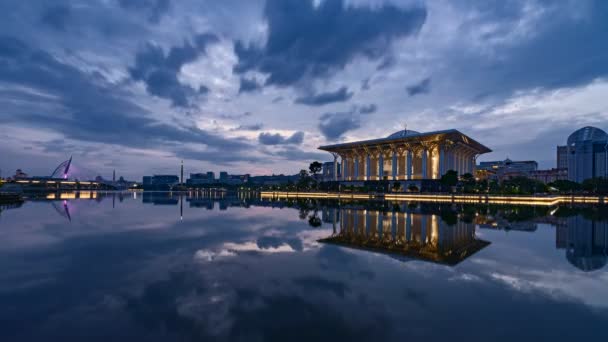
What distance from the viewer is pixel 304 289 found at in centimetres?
803

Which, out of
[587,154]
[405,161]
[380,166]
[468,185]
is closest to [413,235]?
[468,185]

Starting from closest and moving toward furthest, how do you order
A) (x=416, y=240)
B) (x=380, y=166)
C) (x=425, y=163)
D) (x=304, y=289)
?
(x=304, y=289), (x=416, y=240), (x=425, y=163), (x=380, y=166)

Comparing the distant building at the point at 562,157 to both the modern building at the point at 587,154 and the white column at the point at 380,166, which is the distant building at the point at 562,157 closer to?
the modern building at the point at 587,154

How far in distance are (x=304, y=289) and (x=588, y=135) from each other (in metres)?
199

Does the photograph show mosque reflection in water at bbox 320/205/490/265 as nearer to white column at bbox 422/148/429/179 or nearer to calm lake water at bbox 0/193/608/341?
calm lake water at bbox 0/193/608/341

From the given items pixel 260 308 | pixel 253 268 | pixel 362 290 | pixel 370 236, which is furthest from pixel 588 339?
pixel 370 236

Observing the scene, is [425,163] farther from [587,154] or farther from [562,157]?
[562,157]

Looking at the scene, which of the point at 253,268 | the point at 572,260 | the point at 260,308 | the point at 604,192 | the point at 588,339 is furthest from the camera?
the point at 604,192

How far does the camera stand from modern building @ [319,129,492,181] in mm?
82125

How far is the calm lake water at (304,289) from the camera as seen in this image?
18.7ft

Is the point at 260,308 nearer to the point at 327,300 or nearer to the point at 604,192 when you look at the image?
the point at 327,300

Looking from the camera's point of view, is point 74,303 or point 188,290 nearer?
point 74,303

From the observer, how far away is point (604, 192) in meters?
74.9

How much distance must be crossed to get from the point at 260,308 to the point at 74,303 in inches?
180
